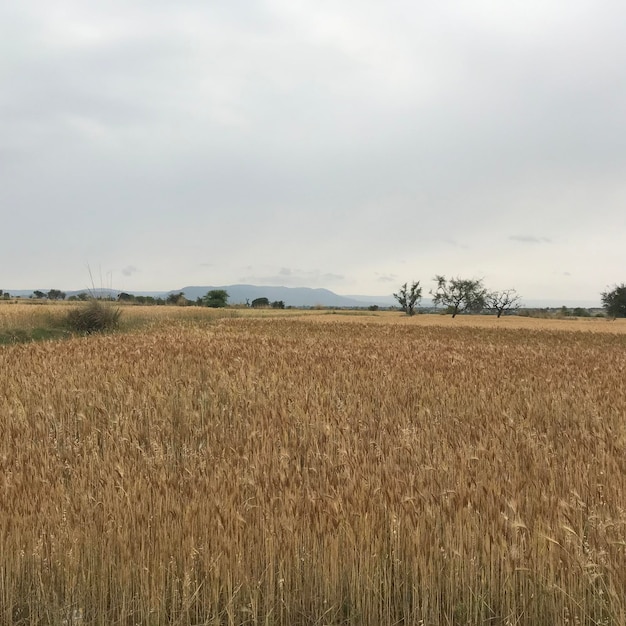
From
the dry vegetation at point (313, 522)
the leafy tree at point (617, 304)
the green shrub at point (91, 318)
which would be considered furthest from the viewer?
the leafy tree at point (617, 304)

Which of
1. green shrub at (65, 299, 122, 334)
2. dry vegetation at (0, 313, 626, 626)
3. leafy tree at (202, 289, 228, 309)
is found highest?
leafy tree at (202, 289, 228, 309)

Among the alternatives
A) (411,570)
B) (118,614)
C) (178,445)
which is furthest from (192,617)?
(178,445)

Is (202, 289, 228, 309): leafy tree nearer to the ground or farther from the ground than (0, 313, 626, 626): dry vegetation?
farther from the ground

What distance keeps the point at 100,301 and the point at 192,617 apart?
2914cm

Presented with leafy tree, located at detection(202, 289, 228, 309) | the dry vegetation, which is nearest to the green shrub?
the dry vegetation

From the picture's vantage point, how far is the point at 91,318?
28234 mm

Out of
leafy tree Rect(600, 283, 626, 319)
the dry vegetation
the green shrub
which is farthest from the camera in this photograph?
leafy tree Rect(600, 283, 626, 319)

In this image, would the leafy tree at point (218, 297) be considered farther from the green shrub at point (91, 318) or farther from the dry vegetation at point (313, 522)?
the dry vegetation at point (313, 522)

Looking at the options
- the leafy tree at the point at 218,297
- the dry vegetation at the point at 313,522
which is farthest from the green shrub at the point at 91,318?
the leafy tree at the point at 218,297

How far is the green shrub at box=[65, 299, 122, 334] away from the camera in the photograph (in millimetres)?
28219

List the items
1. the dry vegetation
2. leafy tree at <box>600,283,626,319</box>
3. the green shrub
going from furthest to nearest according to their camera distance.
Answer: leafy tree at <box>600,283,626,319</box> → the green shrub → the dry vegetation

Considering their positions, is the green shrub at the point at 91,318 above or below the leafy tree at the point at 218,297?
below

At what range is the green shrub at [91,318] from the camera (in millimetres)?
28219

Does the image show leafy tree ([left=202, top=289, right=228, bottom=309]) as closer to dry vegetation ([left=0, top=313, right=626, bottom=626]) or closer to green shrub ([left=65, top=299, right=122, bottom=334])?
green shrub ([left=65, top=299, right=122, bottom=334])
